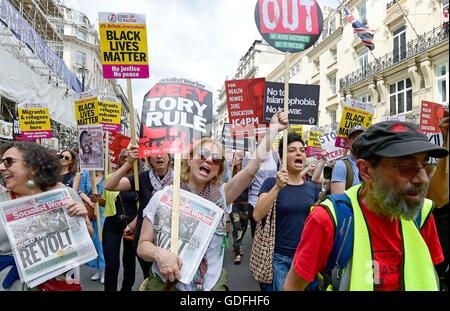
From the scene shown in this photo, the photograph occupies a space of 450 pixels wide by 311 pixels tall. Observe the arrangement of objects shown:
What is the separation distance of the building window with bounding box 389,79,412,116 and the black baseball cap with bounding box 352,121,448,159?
21618 mm

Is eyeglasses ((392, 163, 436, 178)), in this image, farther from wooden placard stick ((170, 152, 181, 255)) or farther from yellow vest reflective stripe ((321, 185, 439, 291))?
wooden placard stick ((170, 152, 181, 255))

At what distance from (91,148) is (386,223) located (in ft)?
12.0

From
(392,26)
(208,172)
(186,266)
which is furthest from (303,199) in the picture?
(392,26)

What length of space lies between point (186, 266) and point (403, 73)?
22.9 metres

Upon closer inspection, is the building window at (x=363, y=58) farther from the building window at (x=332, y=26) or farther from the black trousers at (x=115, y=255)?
the black trousers at (x=115, y=255)

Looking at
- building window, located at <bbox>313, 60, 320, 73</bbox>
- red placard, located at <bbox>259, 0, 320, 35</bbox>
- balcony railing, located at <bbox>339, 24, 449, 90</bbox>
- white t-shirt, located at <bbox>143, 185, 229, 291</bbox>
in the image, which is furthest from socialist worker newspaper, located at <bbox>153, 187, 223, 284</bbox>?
building window, located at <bbox>313, 60, 320, 73</bbox>

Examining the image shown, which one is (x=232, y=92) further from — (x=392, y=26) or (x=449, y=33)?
(x=392, y=26)

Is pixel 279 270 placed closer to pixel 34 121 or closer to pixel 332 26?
pixel 34 121

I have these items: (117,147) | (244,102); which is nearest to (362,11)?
(244,102)

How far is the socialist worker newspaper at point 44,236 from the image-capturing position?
196cm

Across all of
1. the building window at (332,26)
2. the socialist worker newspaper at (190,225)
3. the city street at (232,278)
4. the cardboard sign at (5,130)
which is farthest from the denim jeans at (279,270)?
the building window at (332,26)

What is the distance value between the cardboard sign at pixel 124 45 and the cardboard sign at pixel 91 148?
1447mm

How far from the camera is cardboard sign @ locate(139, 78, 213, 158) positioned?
7.14 ft
